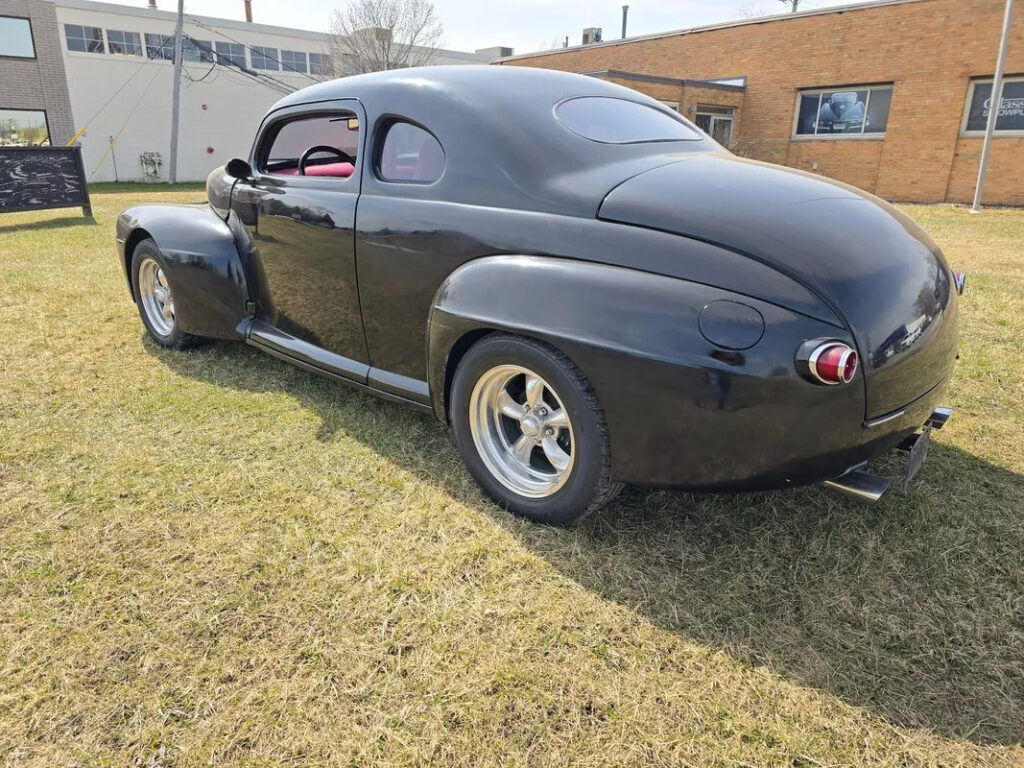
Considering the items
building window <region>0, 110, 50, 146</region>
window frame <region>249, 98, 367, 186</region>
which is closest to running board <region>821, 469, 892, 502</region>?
window frame <region>249, 98, 367, 186</region>

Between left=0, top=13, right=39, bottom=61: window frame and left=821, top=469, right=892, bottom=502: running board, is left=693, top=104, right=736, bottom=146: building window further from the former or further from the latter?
left=0, top=13, right=39, bottom=61: window frame

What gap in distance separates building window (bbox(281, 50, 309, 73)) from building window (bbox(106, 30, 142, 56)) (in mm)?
5940

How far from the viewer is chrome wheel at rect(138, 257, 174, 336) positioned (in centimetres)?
459

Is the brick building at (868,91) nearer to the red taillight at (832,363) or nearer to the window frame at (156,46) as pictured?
the red taillight at (832,363)

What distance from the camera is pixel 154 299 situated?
15.6 feet

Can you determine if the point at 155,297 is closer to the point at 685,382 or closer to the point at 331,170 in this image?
the point at 331,170

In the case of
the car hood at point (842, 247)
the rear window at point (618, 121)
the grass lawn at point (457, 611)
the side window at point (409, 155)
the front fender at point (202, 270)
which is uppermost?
the rear window at point (618, 121)

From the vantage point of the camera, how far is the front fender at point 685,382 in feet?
6.49

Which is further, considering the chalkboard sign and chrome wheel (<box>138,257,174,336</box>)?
the chalkboard sign

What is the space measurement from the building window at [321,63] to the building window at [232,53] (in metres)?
3.16

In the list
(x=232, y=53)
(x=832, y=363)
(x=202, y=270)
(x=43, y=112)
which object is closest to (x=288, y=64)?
(x=232, y=53)

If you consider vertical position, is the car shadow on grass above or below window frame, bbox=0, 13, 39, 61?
below

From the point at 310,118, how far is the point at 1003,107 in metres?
20.0

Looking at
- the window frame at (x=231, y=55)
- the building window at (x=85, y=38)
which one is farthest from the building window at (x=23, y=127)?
the window frame at (x=231, y=55)
